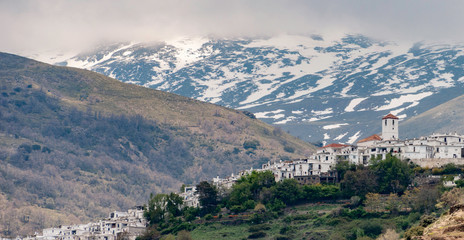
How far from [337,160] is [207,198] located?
20303 mm

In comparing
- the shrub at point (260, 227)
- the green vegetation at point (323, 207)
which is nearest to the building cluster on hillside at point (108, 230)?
the green vegetation at point (323, 207)

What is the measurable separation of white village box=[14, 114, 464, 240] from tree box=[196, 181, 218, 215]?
13.3 feet

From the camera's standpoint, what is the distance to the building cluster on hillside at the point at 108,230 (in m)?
154

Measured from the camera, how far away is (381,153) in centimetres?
13738

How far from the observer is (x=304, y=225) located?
130125 mm

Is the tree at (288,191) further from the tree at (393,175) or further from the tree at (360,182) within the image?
the tree at (393,175)

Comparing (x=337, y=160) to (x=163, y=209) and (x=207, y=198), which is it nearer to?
(x=207, y=198)

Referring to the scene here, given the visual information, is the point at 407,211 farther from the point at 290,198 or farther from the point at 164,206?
the point at 164,206

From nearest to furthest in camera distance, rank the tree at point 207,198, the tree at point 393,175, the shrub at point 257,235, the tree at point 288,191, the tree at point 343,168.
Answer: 1. the tree at point 393,175
2. the shrub at point 257,235
3. the tree at point 343,168
4. the tree at point 288,191
5. the tree at point 207,198

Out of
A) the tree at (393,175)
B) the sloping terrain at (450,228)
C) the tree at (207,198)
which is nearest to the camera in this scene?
the sloping terrain at (450,228)

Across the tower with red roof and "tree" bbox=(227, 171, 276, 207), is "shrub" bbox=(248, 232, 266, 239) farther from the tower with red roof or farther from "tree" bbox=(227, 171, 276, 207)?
the tower with red roof

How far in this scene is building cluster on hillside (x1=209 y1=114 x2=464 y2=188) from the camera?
132 metres

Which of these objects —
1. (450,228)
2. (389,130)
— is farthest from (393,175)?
(450,228)

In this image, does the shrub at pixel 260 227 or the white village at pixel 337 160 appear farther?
the shrub at pixel 260 227
